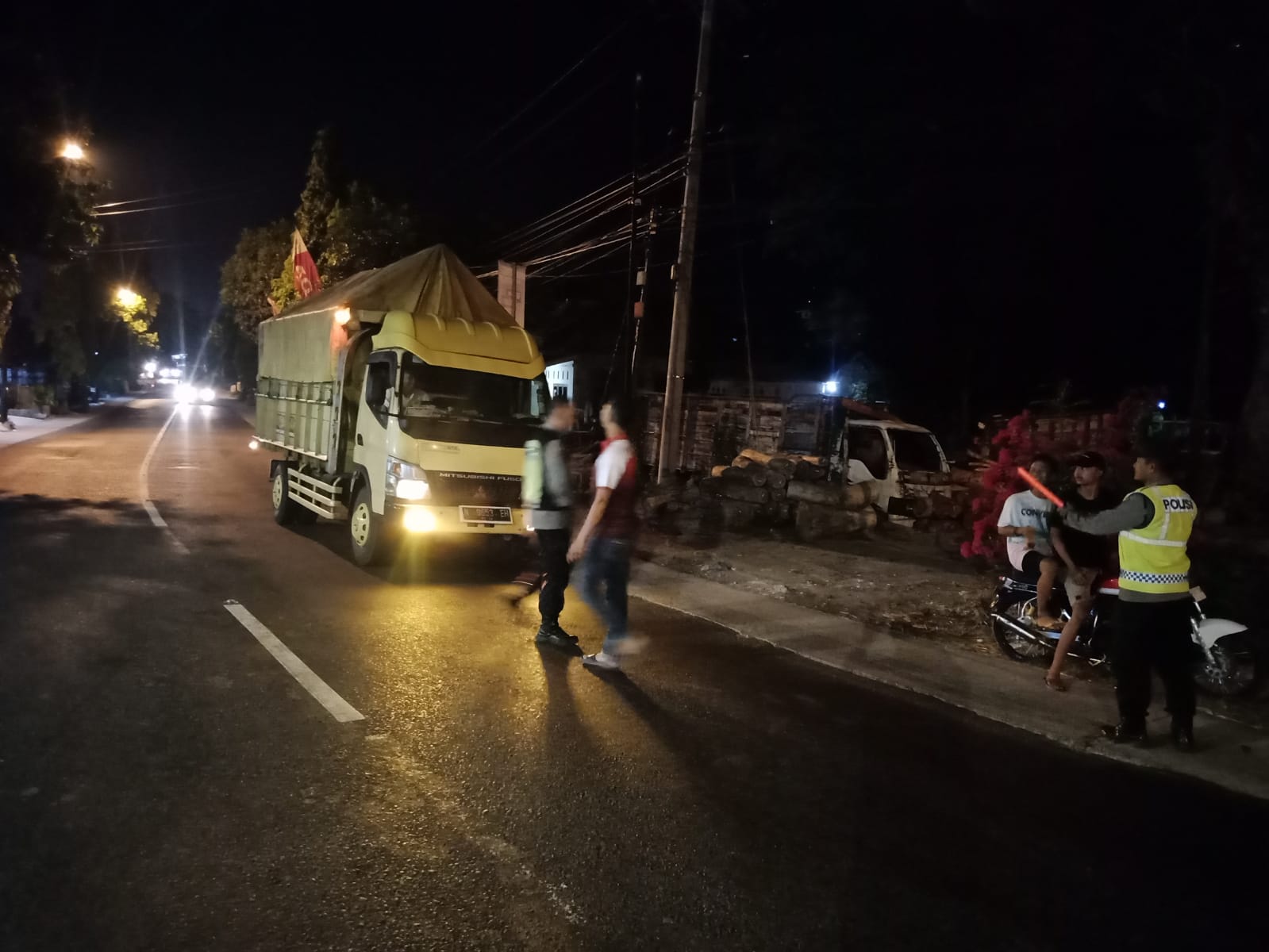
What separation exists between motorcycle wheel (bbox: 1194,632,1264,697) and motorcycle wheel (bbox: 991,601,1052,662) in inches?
45.9

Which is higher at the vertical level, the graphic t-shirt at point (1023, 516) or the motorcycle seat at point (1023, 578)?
the graphic t-shirt at point (1023, 516)

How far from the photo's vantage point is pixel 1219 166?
15.0 metres

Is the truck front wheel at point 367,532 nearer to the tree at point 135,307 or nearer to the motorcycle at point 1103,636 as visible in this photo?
the motorcycle at point 1103,636

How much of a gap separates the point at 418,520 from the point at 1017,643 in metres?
5.57

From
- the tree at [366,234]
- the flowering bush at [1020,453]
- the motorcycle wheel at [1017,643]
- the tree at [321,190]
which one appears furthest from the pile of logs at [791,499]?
the tree at [321,190]

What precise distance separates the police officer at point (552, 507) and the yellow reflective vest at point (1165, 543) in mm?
3834

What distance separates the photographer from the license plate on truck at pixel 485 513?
959 centimetres

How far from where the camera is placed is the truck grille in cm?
941

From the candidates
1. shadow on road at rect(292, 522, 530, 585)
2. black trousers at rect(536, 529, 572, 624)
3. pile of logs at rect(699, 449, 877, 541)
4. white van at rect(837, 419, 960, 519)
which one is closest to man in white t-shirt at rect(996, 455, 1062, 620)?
black trousers at rect(536, 529, 572, 624)

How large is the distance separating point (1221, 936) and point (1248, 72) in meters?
13.8

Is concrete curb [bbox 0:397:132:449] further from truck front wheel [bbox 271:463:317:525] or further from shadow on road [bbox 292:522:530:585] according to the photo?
shadow on road [bbox 292:522:530:585]

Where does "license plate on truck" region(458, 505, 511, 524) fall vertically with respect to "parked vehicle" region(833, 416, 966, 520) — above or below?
below

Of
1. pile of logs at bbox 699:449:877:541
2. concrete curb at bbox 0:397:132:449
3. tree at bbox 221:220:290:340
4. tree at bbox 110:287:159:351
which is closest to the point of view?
pile of logs at bbox 699:449:877:541

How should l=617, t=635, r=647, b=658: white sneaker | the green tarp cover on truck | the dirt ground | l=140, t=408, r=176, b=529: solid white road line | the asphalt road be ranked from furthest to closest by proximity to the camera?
1. l=140, t=408, r=176, b=529: solid white road line
2. the green tarp cover on truck
3. the dirt ground
4. l=617, t=635, r=647, b=658: white sneaker
5. the asphalt road
